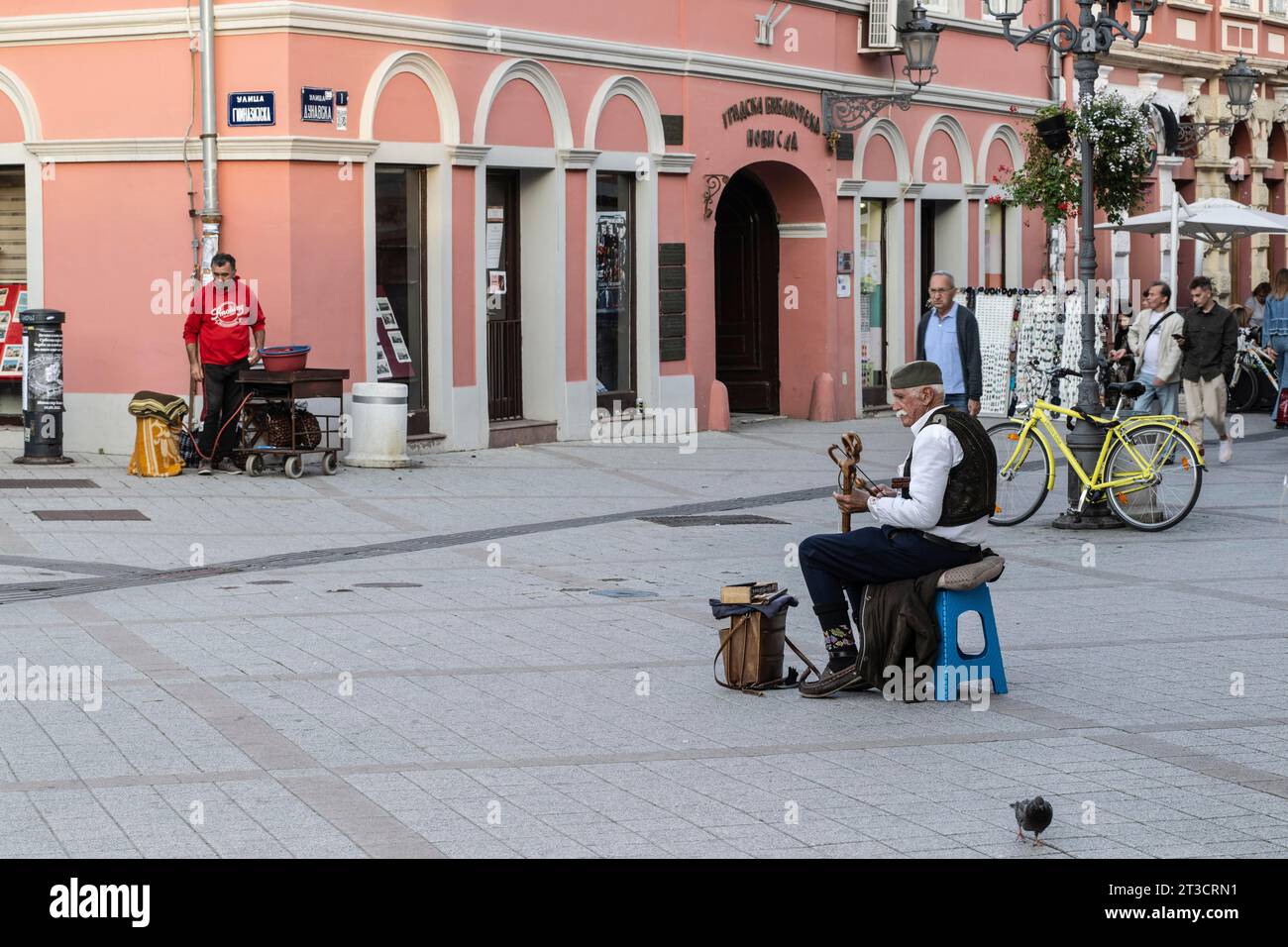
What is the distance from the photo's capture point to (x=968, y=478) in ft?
29.3

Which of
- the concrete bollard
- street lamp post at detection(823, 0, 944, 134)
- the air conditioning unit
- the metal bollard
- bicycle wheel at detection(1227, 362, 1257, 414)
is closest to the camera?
the metal bollard

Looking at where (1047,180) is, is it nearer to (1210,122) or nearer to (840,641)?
(1210,122)

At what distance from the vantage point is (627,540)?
14.5 m

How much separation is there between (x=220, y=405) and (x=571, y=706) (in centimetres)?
932

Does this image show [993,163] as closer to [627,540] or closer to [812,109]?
[812,109]

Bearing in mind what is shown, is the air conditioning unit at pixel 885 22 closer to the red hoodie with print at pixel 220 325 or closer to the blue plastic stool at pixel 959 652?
the red hoodie with print at pixel 220 325

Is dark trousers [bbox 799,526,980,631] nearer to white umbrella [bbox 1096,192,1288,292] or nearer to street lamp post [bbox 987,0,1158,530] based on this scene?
street lamp post [bbox 987,0,1158,530]

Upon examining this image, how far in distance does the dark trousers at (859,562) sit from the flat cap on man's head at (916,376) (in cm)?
65

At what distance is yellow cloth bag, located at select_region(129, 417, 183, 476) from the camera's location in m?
17.2

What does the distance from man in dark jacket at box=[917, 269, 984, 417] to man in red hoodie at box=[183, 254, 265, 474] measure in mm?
5713

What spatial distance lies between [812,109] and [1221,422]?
737 cm

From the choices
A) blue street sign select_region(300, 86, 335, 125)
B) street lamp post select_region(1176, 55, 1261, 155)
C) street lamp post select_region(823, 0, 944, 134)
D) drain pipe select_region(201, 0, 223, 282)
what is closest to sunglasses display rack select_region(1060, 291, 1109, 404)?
street lamp post select_region(823, 0, 944, 134)

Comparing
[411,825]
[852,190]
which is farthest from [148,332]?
[411,825]

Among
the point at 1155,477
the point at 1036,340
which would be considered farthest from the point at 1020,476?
the point at 1036,340
